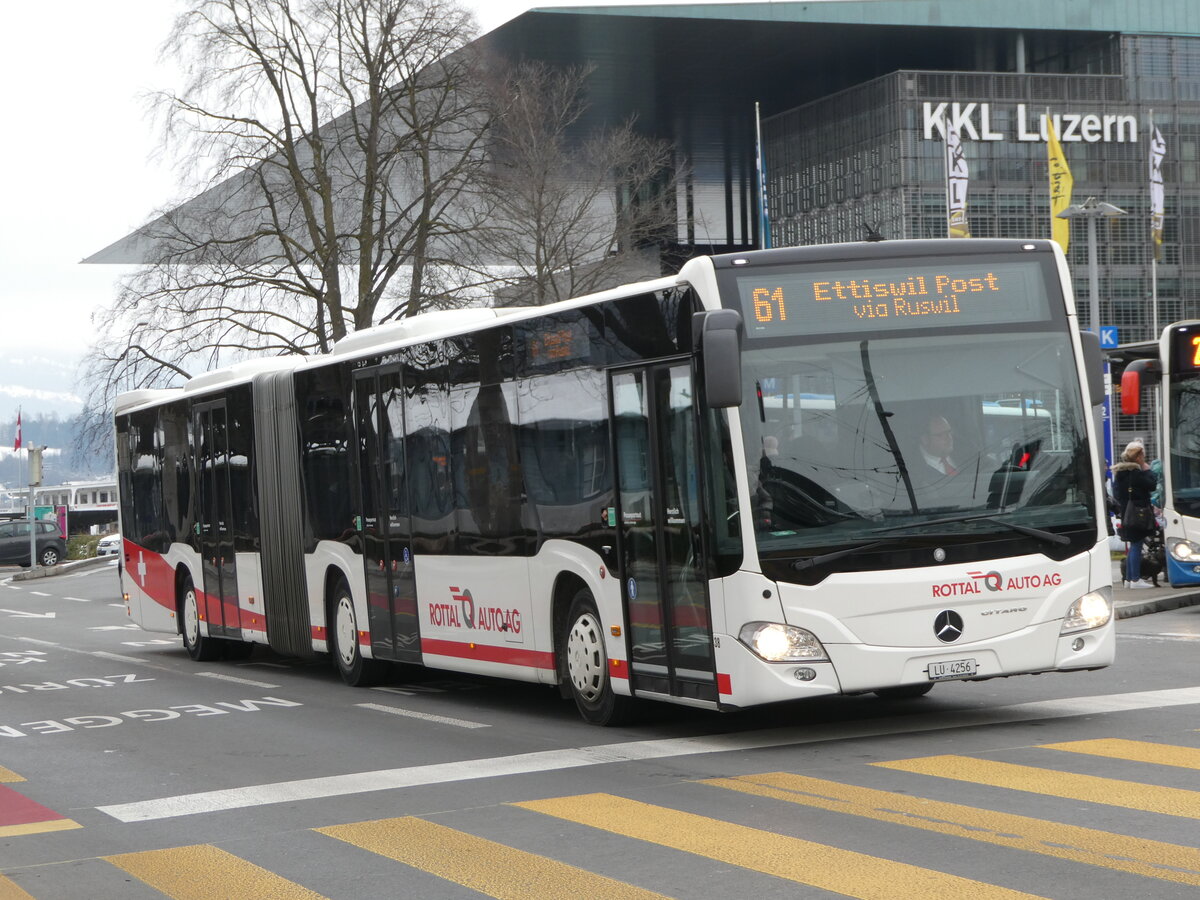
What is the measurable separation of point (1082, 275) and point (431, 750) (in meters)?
68.0

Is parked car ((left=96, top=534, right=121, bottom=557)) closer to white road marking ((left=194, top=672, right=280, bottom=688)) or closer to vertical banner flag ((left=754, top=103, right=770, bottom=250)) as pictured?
vertical banner flag ((left=754, top=103, right=770, bottom=250))

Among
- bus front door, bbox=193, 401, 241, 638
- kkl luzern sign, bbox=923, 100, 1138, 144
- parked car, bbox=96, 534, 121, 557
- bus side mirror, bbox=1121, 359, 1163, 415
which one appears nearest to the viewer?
bus side mirror, bbox=1121, 359, 1163, 415

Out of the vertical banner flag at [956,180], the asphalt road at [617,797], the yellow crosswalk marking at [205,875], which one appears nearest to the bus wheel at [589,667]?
the asphalt road at [617,797]

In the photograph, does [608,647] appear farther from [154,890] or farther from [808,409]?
[154,890]

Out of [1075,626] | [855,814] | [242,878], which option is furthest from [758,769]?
[242,878]

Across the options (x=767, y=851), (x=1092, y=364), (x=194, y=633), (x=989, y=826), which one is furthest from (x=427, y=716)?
(x=194, y=633)

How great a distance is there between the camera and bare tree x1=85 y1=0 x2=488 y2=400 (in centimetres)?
3797

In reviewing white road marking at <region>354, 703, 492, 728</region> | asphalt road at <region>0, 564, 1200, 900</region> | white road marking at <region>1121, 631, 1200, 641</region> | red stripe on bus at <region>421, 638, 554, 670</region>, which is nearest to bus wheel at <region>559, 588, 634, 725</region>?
asphalt road at <region>0, 564, 1200, 900</region>

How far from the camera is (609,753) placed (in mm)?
10703

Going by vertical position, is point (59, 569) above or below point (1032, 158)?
below

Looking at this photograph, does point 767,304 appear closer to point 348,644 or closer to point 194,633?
point 348,644

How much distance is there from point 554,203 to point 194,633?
72.6 feet

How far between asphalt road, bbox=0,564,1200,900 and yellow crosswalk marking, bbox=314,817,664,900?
0.02 m

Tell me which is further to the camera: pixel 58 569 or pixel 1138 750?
pixel 58 569
